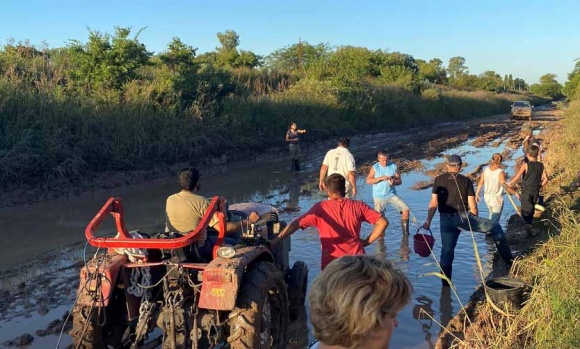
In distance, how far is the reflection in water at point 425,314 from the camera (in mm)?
5785

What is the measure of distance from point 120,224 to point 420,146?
22305 mm

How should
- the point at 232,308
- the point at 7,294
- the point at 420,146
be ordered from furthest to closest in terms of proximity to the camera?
the point at 420,146 < the point at 7,294 < the point at 232,308

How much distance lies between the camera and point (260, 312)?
4.56 m

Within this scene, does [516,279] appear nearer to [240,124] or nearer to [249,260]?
[249,260]

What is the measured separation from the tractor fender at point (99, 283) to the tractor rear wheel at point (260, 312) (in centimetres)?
102

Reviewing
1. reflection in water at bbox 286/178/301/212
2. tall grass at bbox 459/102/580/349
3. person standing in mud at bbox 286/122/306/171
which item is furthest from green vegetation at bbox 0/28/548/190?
tall grass at bbox 459/102/580/349

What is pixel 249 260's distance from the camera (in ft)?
15.4

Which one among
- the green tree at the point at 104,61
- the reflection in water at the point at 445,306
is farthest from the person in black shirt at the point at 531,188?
the green tree at the point at 104,61

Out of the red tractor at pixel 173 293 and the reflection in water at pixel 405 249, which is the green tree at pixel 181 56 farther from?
the red tractor at pixel 173 293

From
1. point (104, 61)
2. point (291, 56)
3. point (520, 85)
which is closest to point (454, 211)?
point (104, 61)

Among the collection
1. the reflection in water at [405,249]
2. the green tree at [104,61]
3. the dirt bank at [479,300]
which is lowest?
the reflection in water at [405,249]

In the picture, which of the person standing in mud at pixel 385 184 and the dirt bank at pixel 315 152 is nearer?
Result: the person standing in mud at pixel 385 184

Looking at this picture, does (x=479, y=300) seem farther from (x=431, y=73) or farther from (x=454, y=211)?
(x=431, y=73)

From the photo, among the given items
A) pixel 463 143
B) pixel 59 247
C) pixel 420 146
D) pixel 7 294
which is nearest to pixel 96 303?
pixel 7 294
